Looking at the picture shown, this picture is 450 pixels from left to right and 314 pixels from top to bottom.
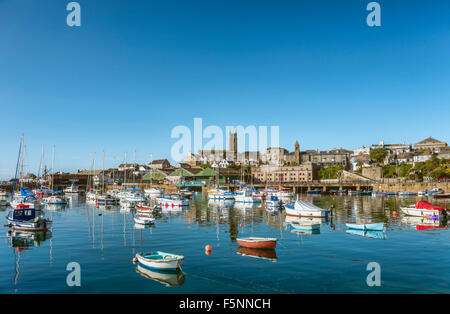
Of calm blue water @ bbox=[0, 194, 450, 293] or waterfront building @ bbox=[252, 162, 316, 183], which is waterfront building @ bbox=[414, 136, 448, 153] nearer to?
waterfront building @ bbox=[252, 162, 316, 183]

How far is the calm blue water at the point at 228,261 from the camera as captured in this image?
19141 millimetres

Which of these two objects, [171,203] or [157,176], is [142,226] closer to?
[171,203]

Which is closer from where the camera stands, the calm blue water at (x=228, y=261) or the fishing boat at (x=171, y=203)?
the calm blue water at (x=228, y=261)

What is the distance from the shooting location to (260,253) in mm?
26531

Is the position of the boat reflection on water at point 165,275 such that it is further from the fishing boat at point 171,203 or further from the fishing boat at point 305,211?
the fishing boat at point 171,203

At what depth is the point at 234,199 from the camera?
294 ft

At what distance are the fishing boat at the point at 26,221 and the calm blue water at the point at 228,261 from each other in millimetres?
1596

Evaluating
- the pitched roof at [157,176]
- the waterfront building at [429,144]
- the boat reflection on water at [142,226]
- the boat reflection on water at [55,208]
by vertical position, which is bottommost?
the boat reflection on water at [55,208]

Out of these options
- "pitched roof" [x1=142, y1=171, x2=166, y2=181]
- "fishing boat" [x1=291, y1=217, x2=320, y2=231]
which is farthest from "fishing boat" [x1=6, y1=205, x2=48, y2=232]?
"pitched roof" [x1=142, y1=171, x2=166, y2=181]

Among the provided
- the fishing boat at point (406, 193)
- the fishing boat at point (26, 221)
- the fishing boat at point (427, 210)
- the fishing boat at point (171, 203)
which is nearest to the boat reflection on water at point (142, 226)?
the fishing boat at point (26, 221)

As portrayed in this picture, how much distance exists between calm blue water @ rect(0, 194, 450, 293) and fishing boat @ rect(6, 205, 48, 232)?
1.60 m

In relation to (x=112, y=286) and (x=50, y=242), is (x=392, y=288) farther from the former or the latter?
(x=50, y=242)

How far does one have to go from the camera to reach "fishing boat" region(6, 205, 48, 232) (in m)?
37.2

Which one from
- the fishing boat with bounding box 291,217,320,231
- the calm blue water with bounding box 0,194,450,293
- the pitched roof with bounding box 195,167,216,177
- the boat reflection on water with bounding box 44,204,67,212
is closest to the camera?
the calm blue water with bounding box 0,194,450,293
